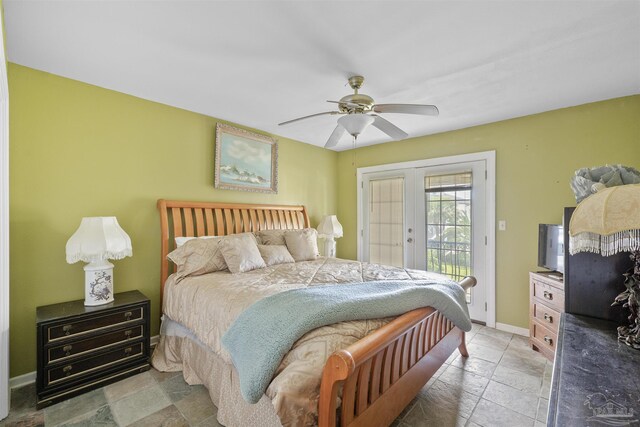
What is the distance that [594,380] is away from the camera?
89 cm

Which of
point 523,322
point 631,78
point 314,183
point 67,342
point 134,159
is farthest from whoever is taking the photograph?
point 314,183

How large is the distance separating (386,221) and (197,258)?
2.93 meters

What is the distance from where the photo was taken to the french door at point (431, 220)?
11.9ft

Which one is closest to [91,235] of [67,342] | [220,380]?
[67,342]

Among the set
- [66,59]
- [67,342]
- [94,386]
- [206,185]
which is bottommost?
[94,386]

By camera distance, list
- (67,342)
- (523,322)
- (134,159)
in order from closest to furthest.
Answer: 1. (67,342)
2. (134,159)
3. (523,322)

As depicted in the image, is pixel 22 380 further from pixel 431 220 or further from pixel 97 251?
pixel 431 220

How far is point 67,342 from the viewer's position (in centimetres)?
204

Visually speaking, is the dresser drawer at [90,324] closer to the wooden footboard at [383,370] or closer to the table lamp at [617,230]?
the wooden footboard at [383,370]

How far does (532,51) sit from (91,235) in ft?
11.6

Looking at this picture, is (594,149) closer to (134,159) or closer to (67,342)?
(134,159)

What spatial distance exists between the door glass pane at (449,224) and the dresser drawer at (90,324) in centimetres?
356

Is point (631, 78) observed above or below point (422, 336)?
above

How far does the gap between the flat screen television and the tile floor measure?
94 centimetres
